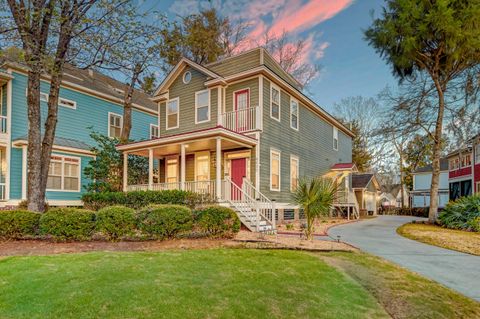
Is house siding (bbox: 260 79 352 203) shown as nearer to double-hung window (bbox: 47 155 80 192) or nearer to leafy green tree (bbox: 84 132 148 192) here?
leafy green tree (bbox: 84 132 148 192)

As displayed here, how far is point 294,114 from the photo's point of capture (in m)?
18.0

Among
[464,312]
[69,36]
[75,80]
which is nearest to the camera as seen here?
[464,312]

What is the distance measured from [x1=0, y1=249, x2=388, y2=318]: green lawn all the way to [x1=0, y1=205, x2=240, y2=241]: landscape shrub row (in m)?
2.02

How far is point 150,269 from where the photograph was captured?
5.93m

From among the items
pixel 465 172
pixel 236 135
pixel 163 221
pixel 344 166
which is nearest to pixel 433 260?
pixel 163 221

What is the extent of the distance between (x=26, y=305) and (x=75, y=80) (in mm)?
18154

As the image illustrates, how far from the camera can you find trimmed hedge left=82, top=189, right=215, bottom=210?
41.6ft

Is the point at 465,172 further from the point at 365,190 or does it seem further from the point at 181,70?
the point at 181,70

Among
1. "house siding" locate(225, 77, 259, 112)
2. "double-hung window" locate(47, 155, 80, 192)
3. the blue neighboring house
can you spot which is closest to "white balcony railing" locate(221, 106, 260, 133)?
"house siding" locate(225, 77, 259, 112)

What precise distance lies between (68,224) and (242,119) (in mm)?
8764

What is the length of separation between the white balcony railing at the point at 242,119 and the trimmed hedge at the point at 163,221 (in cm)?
675

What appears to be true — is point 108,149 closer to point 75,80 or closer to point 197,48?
point 75,80

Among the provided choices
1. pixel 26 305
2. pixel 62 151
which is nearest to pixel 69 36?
pixel 62 151

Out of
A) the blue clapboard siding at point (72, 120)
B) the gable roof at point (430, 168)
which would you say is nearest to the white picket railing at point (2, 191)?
the blue clapboard siding at point (72, 120)
